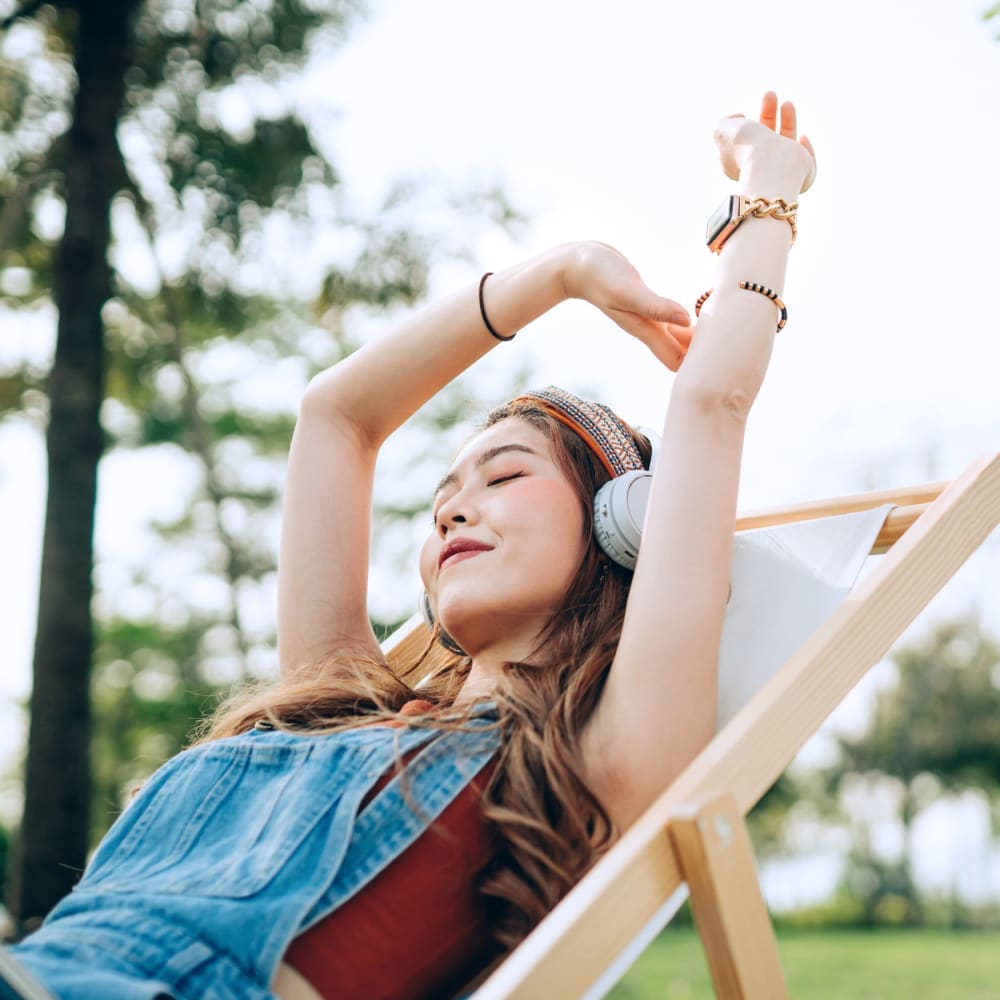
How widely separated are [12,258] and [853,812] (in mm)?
18145

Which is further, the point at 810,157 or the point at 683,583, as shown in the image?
the point at 810,157

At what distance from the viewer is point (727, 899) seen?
1.27 meters

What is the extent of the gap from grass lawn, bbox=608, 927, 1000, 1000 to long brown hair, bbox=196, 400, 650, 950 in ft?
19.5

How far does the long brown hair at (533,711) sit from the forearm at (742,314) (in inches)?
13.8

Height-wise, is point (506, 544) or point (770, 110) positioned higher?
A: point (770, 110)

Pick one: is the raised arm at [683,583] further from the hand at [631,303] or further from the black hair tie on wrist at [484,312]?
the black hair tie on wrist at [484,312]

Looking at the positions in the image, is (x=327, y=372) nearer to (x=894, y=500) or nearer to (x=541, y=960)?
(x=894, y=500)

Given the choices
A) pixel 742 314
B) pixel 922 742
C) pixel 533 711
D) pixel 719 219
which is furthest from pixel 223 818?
pixel 922 742

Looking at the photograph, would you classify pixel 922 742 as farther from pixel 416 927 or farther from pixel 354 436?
pixel 416 927

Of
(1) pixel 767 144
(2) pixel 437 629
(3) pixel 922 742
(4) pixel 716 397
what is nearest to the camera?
(4) pixel 716 397

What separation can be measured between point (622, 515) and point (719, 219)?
1.43 ft

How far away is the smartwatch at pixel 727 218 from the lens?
1698 mm

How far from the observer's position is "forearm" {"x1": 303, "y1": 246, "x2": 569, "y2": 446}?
6.78ft

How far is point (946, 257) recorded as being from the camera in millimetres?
13875
